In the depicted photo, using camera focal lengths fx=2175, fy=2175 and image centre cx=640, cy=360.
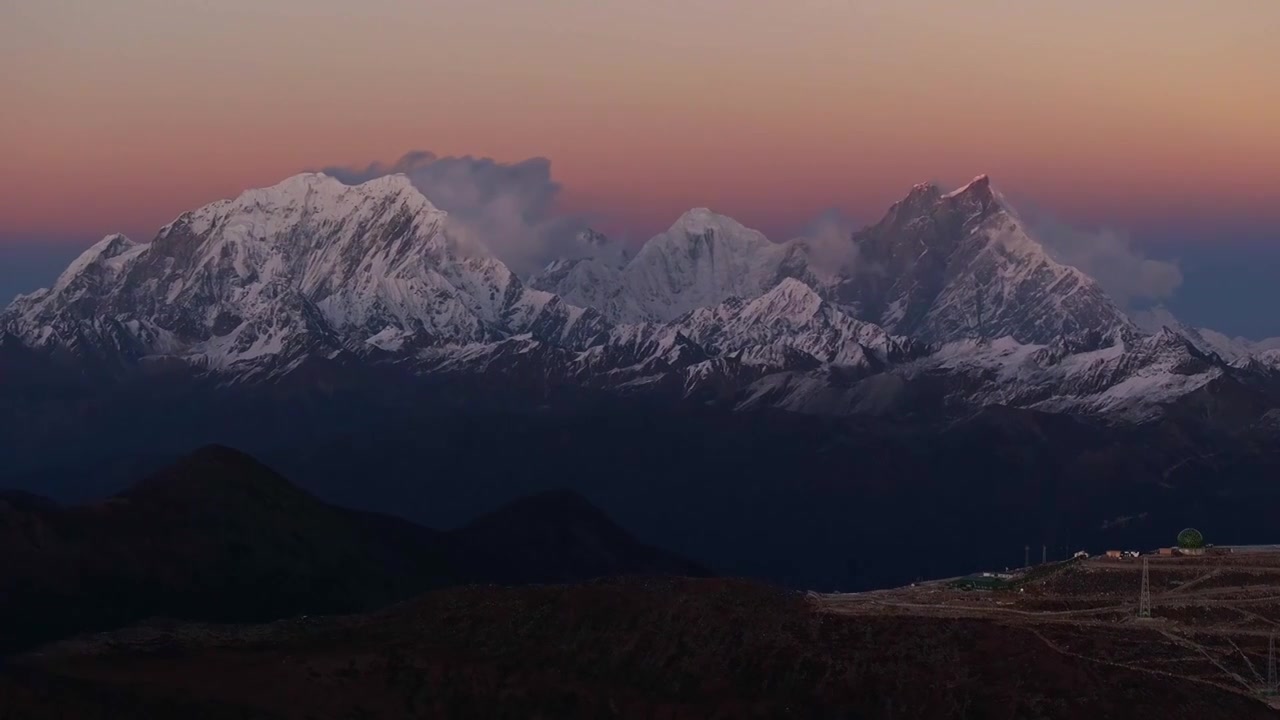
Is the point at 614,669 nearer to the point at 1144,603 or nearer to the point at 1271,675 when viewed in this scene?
the point at 1144,603

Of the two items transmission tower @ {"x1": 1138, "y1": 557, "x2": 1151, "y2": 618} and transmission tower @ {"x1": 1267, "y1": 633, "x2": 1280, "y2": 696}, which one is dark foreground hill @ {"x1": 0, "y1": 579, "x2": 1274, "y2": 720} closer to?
transmission tower @ {"x1": 1267, "y1": 633, "x2": 1280, "y2": 696}

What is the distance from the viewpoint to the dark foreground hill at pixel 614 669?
15438cm

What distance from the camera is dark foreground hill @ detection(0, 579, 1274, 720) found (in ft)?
506

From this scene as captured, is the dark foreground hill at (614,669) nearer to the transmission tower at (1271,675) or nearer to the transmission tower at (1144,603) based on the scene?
the transmission tower at (1271,675)

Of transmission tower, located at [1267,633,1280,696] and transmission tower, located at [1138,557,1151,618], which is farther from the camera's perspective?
transmission tower, located at [1138,557,1151,618]

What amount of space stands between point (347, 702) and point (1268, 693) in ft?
221

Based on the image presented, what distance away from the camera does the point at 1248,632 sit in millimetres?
170750

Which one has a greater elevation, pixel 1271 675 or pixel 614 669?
pixel 614 669

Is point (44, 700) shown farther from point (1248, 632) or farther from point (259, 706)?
point (1248, 632)

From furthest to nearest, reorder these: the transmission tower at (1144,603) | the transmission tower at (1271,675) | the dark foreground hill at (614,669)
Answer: the transmission tower at (1144,603) → the transmission tower at (1271,675) → the dark foreground hill at (614,669)

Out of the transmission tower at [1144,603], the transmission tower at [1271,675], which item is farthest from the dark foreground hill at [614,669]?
the transmission tower at [1144,603]

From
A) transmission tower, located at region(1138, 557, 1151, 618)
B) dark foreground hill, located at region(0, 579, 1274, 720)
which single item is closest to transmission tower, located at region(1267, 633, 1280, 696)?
dark foreground hill, located at region(0, 579, 1274, 720)

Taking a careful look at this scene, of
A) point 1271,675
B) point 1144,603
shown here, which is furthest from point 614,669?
point 1271,675

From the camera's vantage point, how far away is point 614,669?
167875mm
